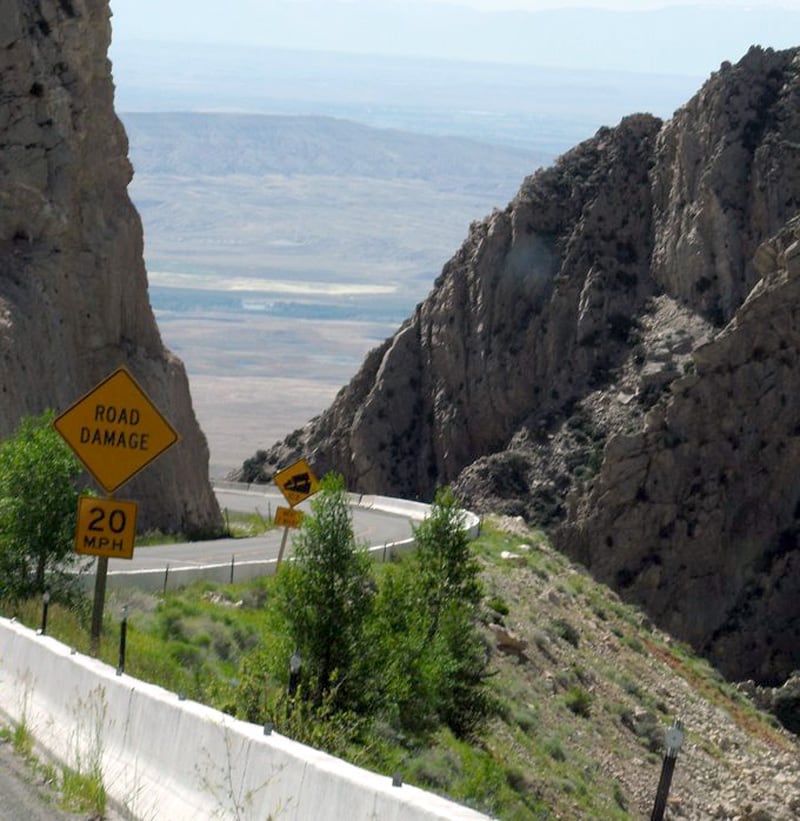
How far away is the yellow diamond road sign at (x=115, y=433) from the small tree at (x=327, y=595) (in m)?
3.19

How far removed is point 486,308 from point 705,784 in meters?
49.0

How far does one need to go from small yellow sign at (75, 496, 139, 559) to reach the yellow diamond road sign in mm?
362

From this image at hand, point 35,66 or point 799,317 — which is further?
point 799,317

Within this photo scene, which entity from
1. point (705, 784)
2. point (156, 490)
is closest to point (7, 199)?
point (156, 490)

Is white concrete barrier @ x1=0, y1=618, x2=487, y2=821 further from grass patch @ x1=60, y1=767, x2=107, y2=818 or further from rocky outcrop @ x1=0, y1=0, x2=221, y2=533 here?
rocky outcrop @ x1=0, y1=0, x2=221, y2=533

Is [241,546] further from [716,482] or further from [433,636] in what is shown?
[716,482]

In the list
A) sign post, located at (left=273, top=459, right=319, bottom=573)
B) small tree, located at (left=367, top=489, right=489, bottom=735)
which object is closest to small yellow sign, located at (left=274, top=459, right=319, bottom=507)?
sign post, located at (left=273, top=459, right=319, bottom=573)

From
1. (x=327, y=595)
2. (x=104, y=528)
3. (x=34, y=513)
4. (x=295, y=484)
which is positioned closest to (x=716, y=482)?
(x=295, y=484)

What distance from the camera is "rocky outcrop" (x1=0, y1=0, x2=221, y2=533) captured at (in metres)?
37.8

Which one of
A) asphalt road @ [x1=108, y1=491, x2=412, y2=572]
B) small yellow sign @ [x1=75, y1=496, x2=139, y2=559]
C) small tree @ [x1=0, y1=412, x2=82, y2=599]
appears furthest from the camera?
asphalt road @ [x1=108, y1=491, x2=412, y2=572]

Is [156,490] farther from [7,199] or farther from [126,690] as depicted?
[126,690]

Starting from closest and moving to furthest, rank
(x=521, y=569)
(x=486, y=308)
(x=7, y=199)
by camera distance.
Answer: (x=7, y=199) → (x=521, y=569) → (x=486, y=308)

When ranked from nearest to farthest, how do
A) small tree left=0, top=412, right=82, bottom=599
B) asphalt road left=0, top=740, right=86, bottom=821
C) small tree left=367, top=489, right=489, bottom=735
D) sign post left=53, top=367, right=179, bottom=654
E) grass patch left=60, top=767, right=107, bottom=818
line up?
asphalt road left=0, top=740, right=86, bottom=821, grass patch left=60, top=767, right=107, bottom=818, sign post left=53, top=367, right=179, bottom=654, small tree left=367, top=489, right=489, bottom=735, small tree left=0, top=412, right=82, bottom=599

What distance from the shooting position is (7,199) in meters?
38.0
